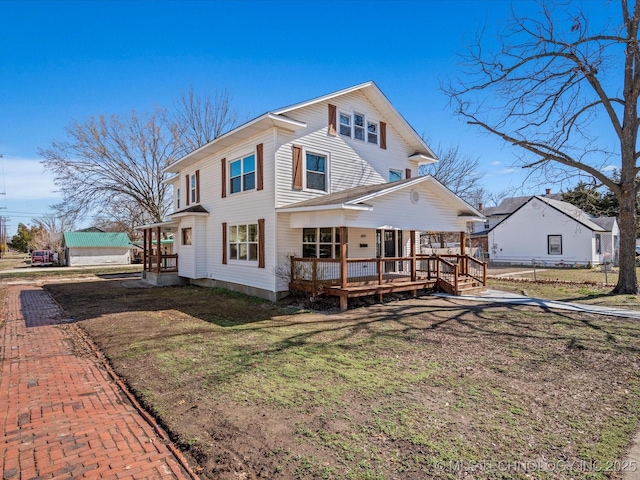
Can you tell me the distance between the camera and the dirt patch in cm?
333

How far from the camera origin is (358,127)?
48.6 feet

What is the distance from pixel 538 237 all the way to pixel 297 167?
992 inches

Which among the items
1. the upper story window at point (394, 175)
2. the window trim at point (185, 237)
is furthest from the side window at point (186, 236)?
the upper story window at point (394, 175)

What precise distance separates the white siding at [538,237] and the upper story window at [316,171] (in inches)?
826

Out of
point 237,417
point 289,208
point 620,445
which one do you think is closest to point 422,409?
point 620,445

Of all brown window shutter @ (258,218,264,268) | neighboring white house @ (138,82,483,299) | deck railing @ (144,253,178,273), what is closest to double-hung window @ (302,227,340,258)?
neighboring white house @ (138,82,483,299)

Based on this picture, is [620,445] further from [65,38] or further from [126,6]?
[65,38]

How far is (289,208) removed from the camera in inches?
456

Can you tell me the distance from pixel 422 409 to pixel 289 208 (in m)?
8.31

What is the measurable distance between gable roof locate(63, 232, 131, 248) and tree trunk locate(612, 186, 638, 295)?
45.9 metres

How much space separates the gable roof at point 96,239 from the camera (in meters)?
40.1

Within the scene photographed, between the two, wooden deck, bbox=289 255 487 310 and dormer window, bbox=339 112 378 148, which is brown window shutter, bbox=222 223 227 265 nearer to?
wooden deck, bbox=289 255 487 310

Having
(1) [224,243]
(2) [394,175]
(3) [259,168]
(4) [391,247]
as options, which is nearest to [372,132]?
(2) [394,175]

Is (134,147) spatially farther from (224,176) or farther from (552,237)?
(552,237)
